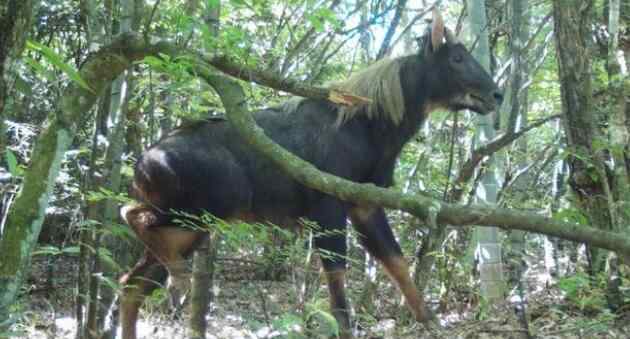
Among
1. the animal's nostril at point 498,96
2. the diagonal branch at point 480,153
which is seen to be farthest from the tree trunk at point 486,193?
the animal's nostril at point 498,96

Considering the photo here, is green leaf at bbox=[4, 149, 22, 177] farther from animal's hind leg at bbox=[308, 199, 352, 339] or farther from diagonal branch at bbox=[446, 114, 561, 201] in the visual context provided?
diagonal branch at bbox=[446, 114, 561, 201]

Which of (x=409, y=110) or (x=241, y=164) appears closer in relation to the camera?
(x=241, y=164)

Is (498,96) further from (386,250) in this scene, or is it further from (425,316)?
(425,316)

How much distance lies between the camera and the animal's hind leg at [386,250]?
5965mm

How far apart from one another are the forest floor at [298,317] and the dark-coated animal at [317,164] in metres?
0.39

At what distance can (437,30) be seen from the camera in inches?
257

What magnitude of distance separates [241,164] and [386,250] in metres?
1.56

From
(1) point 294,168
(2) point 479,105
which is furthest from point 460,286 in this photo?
(1) point 294,168

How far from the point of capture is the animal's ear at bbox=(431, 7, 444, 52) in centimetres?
651

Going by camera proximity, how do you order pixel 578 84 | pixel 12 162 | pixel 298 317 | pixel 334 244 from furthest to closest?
pixel 334 244, pixel 578 84, pixel 298 317, pixel 12 162

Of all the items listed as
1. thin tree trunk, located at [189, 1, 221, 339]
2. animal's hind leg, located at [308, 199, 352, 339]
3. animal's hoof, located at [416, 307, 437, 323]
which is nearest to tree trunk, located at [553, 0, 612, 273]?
animal's hoof, located at [416, 307, 437, 323]

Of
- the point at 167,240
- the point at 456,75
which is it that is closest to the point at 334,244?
the point at 167,240

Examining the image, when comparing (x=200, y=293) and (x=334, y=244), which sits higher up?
(x=334, y=244)

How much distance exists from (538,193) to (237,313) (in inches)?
235
